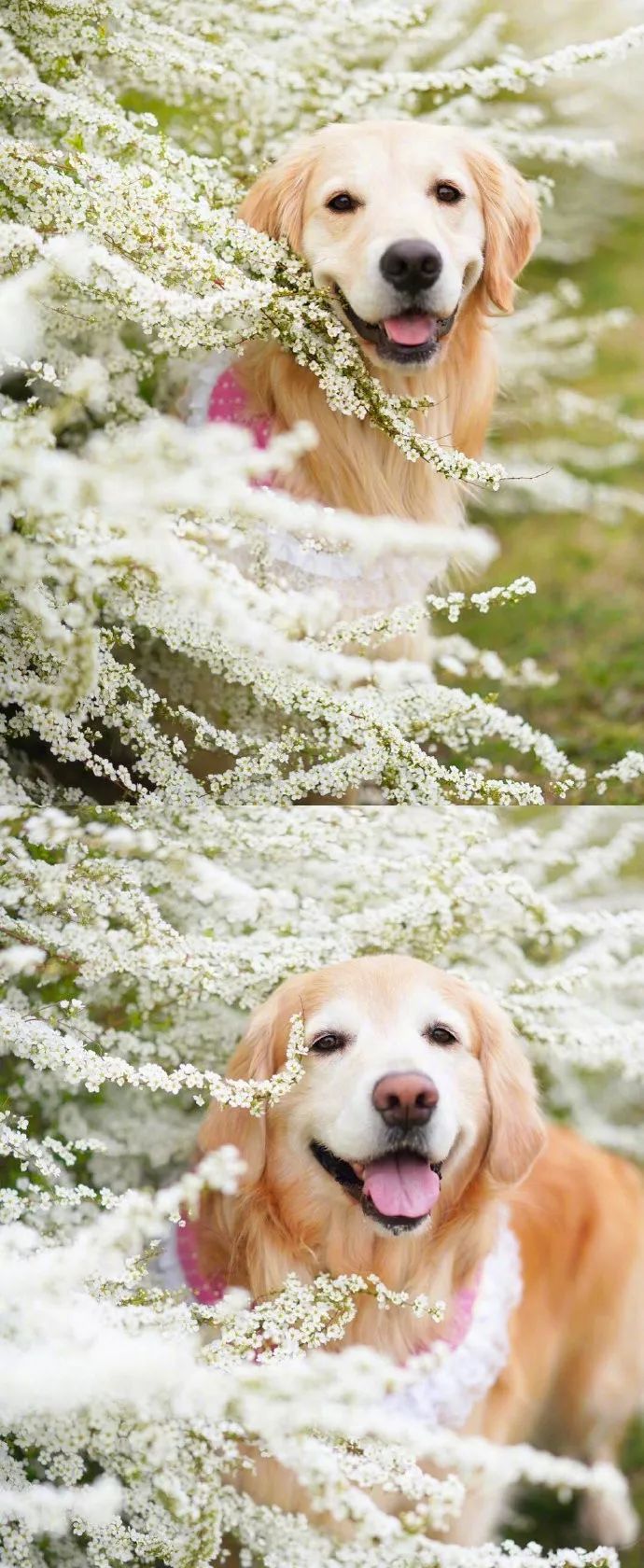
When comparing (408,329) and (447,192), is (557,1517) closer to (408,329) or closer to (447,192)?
(408,329)

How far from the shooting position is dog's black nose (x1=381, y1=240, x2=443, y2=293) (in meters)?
1.67

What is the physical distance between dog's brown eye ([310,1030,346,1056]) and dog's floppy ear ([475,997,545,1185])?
0.72 ft

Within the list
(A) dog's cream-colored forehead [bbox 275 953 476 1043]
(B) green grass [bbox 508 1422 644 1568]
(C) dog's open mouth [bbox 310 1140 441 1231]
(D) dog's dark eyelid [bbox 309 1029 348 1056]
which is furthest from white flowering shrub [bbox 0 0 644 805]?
(B) green grass [bbox 508 1422 644 1568]

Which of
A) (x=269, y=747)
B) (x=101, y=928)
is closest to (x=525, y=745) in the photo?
(x=269, y=747)

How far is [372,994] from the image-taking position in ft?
5.45

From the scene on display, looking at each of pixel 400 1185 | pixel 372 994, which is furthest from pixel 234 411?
pixel 400 1185

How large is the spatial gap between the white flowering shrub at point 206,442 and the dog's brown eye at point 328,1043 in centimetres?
38

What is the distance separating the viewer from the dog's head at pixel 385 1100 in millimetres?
1536

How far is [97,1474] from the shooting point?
166 cm

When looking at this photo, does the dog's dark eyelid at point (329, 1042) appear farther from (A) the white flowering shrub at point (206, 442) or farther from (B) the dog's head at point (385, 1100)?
(A) the white flowering shrub at point (206, 442)

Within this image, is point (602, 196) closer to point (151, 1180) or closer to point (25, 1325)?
point (151, 1180)

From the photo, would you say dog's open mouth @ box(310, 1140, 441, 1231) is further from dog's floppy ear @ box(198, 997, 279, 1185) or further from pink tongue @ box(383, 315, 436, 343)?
pink tongue @ box(383, 315, 436, 343)

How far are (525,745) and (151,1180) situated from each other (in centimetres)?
95

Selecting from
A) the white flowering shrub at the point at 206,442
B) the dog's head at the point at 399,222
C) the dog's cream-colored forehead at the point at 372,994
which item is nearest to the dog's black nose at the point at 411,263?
the dog's head at the point at 399,222
